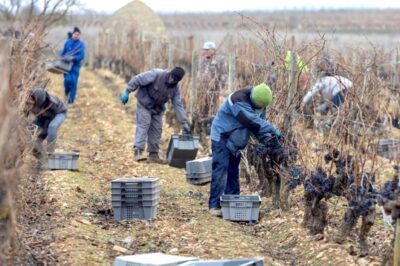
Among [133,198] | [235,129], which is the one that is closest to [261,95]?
[235,129]

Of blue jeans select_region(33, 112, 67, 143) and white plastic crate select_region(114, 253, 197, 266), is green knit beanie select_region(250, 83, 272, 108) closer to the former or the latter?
white plastic crate select_region(114, 253, 197, 266)

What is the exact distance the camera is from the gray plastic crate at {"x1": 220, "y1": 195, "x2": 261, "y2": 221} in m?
10.8

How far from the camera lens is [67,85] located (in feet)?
72.3

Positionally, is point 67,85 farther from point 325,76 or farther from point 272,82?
point 272,82

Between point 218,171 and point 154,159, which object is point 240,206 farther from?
point 154,159

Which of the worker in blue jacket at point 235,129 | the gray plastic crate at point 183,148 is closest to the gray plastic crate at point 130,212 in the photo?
the worker in blue jacket at point 235,129

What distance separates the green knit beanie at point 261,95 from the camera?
10586mm

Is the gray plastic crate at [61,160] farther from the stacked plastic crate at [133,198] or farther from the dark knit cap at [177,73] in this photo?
the stacked plastic crate at [133,198]

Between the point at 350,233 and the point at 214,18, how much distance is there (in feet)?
305

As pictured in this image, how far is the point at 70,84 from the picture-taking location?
2198 cm

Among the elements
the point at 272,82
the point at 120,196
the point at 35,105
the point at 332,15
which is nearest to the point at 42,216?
the point at 120,196

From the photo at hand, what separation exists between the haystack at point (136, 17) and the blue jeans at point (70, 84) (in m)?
23.7

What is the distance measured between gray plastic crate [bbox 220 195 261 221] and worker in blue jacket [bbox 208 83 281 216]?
0.25 metres

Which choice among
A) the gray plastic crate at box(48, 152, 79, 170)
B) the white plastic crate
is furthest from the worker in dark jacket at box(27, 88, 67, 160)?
the white plastic crate
